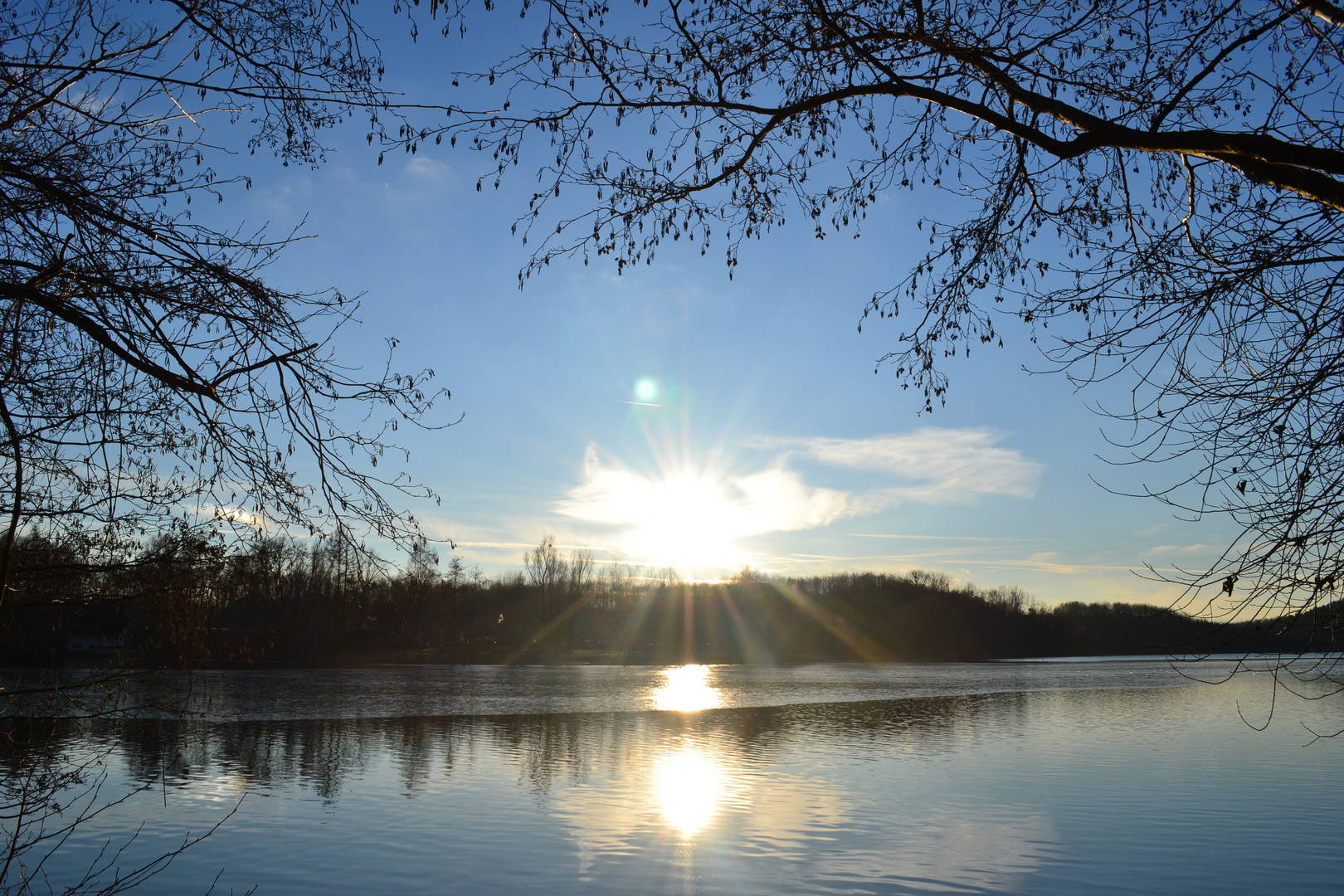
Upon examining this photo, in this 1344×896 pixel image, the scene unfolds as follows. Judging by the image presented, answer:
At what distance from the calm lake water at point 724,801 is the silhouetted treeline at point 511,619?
1.12m

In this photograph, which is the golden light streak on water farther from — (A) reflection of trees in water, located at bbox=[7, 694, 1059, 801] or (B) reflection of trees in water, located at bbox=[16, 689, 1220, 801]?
(A) reflection of trees in water, located at bbox=[7, 694, 1059, 801]

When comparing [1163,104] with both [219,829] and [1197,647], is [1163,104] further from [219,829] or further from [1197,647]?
[219,829]

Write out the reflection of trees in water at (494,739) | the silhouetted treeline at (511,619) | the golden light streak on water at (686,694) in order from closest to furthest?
the silhouetted treeline at (511,619)
the reflection of trees in water at (494,739)
the golden light streak on water at (686,694)

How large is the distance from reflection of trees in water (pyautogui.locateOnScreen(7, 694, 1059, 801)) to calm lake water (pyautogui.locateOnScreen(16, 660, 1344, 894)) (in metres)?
0.11

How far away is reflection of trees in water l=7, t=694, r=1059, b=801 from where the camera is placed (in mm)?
15109

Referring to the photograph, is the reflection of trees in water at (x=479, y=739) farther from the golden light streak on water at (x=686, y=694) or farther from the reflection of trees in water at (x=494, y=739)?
the golden light streak on water at (x=686, y=694)

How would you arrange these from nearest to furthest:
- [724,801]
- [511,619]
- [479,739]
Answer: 1. [724,801]
2. [479,739]
3. [511,619]

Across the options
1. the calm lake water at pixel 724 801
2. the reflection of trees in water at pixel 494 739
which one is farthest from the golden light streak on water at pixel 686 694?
the calm lake water at pixel 724 801

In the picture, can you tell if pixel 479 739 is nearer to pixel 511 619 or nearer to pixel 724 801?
pixel 724 801

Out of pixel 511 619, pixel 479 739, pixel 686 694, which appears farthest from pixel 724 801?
pixel 511 619

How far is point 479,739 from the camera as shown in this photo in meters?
19.6

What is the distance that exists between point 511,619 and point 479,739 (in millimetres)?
68966

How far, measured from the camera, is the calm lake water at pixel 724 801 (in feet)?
29.8

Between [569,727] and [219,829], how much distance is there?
1181 centimetres
